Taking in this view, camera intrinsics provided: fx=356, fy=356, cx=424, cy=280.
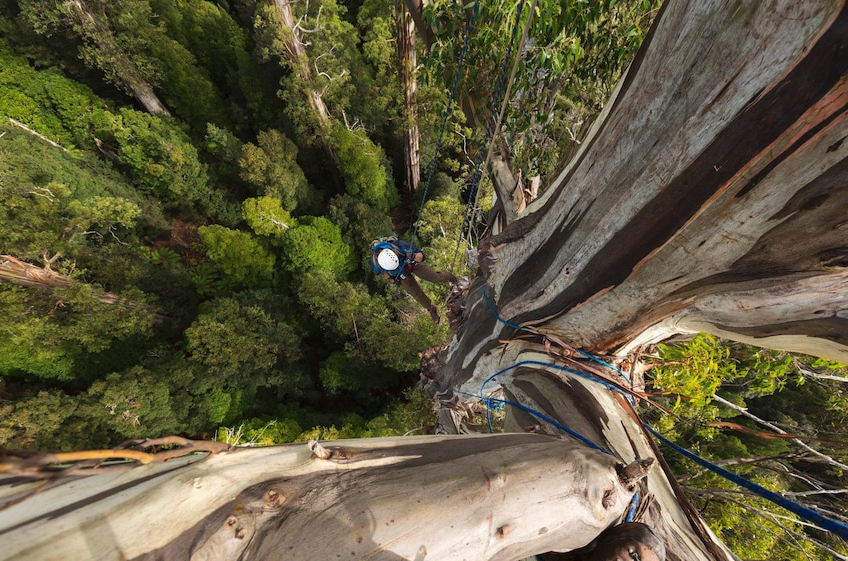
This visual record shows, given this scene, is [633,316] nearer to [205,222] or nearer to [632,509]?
[632,509]

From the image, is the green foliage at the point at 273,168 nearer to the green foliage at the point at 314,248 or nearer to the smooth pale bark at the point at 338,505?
the green foliage at the point at 314,248

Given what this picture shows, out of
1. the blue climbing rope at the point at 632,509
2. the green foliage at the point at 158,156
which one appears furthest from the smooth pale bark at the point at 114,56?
the blue climbing rope at the point at 632,509

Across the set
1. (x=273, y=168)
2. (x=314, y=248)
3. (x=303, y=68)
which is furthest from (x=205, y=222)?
(x=303, y=68)

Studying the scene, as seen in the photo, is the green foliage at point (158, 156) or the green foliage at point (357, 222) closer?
the green foliage at point (158, 156)

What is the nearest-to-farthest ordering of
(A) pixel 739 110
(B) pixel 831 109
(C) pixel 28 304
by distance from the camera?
(B) pixel 831 109 < (A) pixel 739 110 < (C) pixel 28 304

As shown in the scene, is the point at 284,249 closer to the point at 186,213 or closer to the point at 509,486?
the point at 186,213

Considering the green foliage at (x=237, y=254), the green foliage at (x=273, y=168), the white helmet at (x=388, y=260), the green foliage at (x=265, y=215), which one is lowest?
the white helmet at (x=388, y=260)

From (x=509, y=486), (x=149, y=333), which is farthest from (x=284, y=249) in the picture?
(x=509, y=486)
